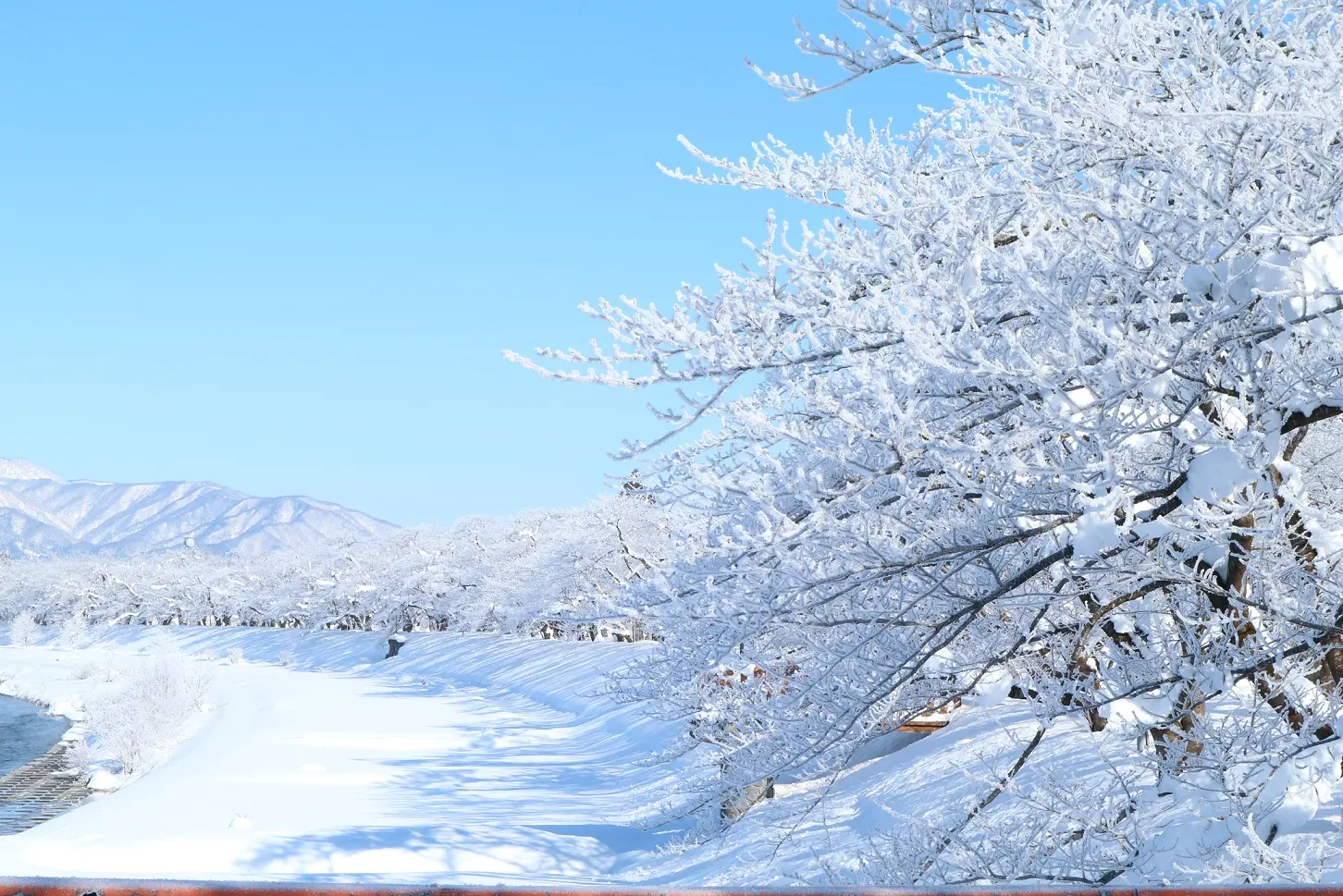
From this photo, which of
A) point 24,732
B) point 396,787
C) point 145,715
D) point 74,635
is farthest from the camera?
point 74,635

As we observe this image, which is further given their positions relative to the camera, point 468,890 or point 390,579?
point 390,579

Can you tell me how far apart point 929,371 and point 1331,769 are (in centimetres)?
261

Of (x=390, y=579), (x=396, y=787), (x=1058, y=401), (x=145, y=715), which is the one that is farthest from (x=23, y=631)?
(x=1058, y=401)

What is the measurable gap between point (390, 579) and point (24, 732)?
29.7m

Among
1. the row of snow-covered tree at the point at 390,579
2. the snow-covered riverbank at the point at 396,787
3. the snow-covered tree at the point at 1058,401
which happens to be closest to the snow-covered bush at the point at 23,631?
the row of snow-covered tree at the point at 390,579

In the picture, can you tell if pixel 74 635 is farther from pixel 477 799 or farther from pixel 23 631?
pixel 477 799

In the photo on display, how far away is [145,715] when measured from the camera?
2936cm

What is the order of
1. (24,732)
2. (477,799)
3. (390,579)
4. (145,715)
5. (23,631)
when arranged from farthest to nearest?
1. (23,631)
2. (390,579)
3. (24,732)
4. (145,715)
5. (477,799)

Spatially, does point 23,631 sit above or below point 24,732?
above

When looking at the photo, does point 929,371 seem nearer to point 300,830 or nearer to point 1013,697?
point 1013,697

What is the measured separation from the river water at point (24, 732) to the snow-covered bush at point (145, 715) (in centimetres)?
132

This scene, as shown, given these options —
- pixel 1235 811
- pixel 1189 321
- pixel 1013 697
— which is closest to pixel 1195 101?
pixel 1189 321

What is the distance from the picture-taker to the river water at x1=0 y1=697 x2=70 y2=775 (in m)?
31.2

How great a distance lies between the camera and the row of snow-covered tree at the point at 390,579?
1946 inches
